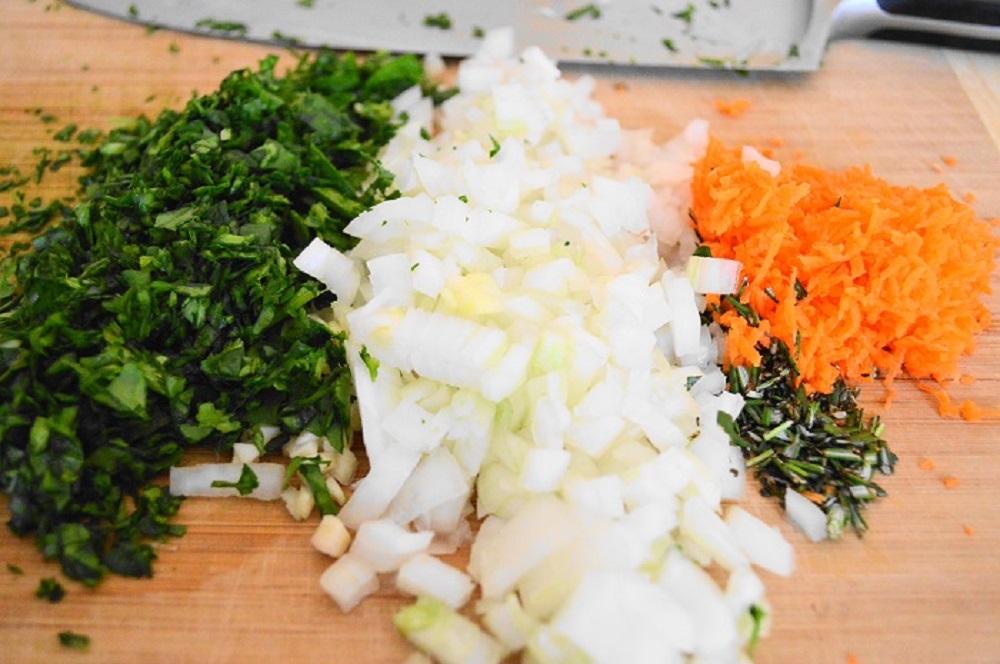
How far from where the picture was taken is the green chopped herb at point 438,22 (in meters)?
2.60

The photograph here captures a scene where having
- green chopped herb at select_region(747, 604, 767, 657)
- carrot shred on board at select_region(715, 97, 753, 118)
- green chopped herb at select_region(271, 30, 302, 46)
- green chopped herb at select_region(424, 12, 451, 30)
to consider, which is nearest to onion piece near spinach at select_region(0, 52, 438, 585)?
green chopped herb at select_region(271, 30, 302, 46)

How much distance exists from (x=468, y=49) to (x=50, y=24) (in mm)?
1373

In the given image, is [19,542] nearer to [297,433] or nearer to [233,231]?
[297,433]

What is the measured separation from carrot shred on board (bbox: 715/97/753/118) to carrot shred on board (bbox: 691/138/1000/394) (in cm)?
61

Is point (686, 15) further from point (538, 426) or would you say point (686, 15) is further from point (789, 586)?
point (789, 586)

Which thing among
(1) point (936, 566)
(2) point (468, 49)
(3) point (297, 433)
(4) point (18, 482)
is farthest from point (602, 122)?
(4) point (18, 482)

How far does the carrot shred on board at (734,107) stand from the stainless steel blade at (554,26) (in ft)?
0.44

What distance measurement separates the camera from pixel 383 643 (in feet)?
4.95

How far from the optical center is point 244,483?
166cm

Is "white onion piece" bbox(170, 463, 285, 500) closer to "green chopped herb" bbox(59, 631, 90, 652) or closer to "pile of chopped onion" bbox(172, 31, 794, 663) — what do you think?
"pile of chopped onion" bbox(172, 31, 794, 663)

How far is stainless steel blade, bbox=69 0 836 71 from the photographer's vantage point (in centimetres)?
258

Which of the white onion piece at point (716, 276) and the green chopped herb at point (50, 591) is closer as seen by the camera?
the green chopped herb at point (50, 591)

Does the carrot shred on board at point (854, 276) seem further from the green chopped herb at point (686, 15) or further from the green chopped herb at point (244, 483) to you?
the green chopped herb at point (244, 483)

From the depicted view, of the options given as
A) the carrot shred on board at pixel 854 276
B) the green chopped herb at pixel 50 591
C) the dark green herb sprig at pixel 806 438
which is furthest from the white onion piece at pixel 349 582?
the carrot shred on board at pixel 854 276
